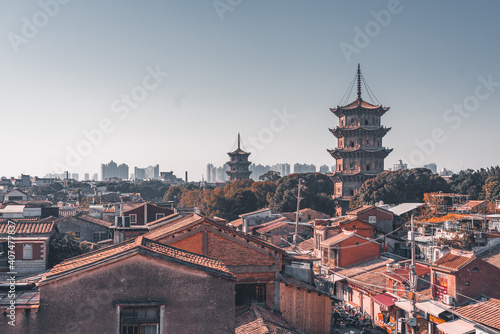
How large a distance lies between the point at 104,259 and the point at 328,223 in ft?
110

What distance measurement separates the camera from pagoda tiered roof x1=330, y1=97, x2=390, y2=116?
7881cm

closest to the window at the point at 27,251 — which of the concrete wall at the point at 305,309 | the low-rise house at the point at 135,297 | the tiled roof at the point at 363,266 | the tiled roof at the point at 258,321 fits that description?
the tiled roof at the point at 258,321

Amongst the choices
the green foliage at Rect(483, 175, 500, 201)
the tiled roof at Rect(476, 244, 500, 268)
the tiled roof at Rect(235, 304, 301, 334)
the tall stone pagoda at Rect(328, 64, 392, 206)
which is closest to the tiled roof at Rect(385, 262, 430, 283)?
the tiled roof at Rect(476, 244, 500, 268)

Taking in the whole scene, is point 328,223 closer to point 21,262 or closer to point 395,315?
point 395,315

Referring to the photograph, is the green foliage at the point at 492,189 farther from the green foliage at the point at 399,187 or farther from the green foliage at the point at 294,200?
the green foliage at the point at 294,200

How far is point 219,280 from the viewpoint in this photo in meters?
11.1

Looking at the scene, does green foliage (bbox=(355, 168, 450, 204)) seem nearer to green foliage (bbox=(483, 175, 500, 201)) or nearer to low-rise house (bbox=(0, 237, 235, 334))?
green foliage (bbox=(483, 175, 500, 201))

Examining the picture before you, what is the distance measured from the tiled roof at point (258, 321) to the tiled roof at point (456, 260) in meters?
10.4

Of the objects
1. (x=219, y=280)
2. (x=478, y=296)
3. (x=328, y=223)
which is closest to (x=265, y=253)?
(x=219, y=280)

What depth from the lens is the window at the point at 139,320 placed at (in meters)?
10.6

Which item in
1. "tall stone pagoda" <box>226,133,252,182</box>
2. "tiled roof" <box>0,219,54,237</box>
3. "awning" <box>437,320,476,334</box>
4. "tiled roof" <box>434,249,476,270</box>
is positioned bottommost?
"awning" <box>437,320,476,334</box>

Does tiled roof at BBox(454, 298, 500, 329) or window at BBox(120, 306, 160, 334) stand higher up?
window at BBox(120, 306, 160, 334)

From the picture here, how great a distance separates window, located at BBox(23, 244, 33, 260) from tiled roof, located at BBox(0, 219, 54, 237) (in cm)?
88

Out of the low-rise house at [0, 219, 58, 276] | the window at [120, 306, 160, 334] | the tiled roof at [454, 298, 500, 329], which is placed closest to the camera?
the window at [120, 306, 160, 334]
